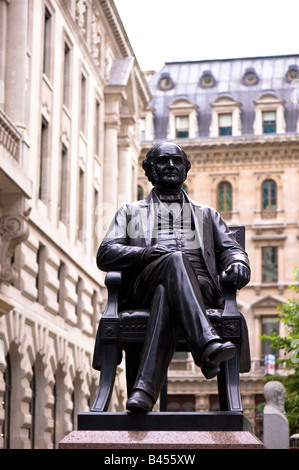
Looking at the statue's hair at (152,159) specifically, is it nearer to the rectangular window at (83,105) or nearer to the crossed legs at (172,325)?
the crossed legs at (172,325)

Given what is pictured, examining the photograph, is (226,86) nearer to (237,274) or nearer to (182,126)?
(182,126)

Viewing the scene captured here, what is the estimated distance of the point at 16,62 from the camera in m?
23.9

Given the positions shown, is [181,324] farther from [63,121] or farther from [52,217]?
[63,121]

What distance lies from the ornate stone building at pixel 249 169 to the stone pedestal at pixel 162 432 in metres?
47.2

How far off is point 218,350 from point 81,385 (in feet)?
85.9

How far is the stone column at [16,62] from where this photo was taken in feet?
77.9

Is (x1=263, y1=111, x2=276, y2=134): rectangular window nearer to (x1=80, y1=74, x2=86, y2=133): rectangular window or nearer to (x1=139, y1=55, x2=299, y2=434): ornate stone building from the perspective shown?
(x1=139, y1=55, x2=299, y2=434): ornate stone building

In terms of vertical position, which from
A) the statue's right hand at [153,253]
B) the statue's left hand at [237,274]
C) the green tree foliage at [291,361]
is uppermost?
the green tree foliage at [291,361]

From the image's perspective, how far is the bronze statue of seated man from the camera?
760cm

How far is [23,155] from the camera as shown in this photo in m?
22.6

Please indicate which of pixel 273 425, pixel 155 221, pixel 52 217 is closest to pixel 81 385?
pixel 52 217

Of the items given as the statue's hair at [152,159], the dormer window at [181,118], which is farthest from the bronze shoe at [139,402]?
the dormer window at [181,118]

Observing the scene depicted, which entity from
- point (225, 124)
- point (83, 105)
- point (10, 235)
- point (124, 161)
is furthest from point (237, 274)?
point (225, 124)

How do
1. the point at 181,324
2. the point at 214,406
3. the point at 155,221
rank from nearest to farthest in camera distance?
the point at 181,324 < the point at 155,221 < the point at 214,406
